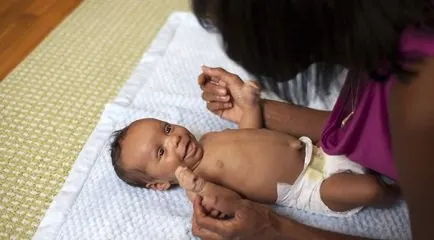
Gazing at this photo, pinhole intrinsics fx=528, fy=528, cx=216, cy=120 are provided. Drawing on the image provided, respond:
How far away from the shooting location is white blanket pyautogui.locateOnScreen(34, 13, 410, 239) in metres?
0.92

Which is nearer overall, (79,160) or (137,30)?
(79,160)

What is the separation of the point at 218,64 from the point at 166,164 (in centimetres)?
40

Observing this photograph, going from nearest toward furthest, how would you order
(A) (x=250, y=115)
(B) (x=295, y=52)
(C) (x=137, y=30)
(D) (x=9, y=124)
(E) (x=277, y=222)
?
(B) (x=295, y=52) → (E) (x=277, y=222) → (A) (x=250, y=115) → (D) (x=9, y=124) → (C) (x=137, y=30)

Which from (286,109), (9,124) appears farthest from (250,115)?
(9,124)

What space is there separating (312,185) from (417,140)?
391mm

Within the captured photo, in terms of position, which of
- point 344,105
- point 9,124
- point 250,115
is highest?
point 344,105

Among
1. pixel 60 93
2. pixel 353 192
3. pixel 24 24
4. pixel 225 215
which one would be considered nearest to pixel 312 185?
pixel 353 192

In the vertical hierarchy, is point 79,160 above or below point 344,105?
below

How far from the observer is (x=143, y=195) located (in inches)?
38.6

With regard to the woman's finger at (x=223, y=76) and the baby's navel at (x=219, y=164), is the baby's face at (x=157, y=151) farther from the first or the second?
the woman's finger at (x=223, y=76)

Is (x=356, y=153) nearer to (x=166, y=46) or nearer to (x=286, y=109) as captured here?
(x=286, y=109)

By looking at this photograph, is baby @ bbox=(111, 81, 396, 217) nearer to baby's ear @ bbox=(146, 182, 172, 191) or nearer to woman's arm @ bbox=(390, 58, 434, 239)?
baby's ear @ bbox=(146, 182, 172, 191)

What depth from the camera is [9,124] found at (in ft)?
3.86

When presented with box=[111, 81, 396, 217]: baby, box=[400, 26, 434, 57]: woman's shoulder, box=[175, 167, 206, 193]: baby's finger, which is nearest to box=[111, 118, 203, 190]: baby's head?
box=[111, 81, 396, 217]: baby
